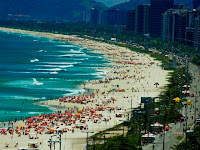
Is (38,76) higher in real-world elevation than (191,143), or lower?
lower

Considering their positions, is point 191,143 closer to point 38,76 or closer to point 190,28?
point 38,76

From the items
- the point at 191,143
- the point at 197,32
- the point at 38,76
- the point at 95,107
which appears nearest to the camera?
the point at 191,143

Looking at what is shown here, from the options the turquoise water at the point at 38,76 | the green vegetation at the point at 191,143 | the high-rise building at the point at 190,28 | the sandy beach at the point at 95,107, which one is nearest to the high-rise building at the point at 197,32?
the high-rise building at the point at 190,28

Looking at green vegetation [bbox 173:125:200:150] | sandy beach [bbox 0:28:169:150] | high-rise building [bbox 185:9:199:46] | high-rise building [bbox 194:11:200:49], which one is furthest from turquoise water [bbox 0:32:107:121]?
high-rise building [bbox 185:9:199:46]

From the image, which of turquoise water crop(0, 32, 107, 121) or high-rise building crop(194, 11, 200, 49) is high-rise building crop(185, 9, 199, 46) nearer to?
high-rise building crop(194, 11, 200, 49)

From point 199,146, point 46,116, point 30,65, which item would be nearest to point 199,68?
point 30,65

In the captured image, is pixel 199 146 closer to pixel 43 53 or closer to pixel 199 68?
pixel 199 68

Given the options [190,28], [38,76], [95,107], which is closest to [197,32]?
[190,28]

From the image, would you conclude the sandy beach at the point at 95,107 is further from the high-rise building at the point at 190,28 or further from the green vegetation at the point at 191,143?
the high-rise building at the point at 190,28
